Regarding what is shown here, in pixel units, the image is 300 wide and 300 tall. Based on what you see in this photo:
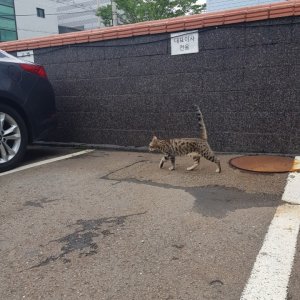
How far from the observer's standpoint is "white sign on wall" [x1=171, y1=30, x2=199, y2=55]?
221 inches

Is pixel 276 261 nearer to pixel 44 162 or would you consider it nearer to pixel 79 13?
pixel 44 162

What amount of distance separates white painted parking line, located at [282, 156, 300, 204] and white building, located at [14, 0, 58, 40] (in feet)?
130

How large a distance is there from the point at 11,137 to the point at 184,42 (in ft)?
9.58

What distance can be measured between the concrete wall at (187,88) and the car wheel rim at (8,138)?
167 cm

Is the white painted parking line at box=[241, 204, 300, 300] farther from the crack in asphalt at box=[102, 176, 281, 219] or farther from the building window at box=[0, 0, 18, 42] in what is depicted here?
the building window at box=[0, 0, 18, 42]

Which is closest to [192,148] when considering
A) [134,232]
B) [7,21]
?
[134,232]

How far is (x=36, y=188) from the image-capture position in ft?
14.5

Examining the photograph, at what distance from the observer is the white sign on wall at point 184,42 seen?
5.62 meters

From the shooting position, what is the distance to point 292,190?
393 centimetres

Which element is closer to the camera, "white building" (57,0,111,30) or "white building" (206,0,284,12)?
"white building" (206,0,284,12)

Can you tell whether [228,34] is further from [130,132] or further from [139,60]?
[130,132]

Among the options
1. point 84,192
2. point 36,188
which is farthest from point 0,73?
point 84,192

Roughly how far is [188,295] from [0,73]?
419 centimetres

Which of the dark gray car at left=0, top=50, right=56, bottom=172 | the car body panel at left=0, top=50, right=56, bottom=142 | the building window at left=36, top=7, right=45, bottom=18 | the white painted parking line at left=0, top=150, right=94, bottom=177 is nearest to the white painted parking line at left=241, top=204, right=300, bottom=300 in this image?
the white painted parking line at left=0, top=150, right=94, bottom=177
